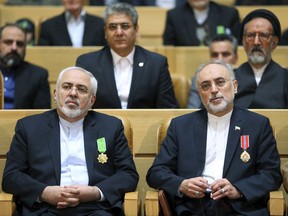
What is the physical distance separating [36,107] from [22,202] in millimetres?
1372

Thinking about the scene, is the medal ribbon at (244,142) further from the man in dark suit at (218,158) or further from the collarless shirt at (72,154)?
the collarless shirt at (72,154)

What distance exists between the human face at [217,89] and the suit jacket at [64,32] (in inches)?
90.3

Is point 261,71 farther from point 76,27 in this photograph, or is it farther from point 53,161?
point 76,27

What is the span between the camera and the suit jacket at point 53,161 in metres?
3.95

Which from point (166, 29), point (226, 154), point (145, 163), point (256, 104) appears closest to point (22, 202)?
point (145, 163)

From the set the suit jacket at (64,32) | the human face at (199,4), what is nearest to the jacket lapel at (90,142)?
the suit jacket at (64,32)

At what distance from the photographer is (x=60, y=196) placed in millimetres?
3863

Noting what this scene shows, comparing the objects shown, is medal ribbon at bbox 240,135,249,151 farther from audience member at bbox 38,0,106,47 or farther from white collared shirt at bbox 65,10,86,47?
white collared shirt at bbox 65,10,86,47

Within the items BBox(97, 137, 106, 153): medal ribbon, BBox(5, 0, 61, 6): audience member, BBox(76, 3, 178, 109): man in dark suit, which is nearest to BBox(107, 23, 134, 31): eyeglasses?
BBox(76, 3, 178, 109): man in dark suit

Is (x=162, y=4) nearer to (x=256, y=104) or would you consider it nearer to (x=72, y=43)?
(x=72, y=43)

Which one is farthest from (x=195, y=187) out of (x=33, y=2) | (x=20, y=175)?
(x=33, y=2)

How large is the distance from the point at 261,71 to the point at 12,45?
173cm

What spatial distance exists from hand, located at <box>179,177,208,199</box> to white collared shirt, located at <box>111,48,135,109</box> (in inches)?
47.1

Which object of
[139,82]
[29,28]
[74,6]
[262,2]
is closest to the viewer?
[139,82]
